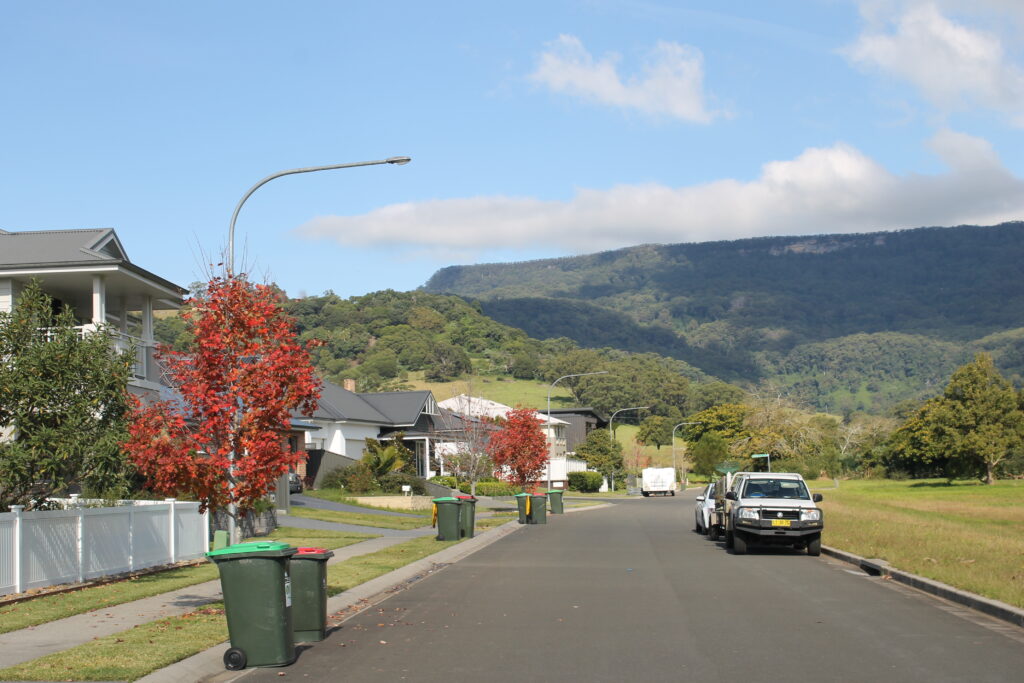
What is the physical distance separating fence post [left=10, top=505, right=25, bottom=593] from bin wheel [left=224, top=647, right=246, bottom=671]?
638cm

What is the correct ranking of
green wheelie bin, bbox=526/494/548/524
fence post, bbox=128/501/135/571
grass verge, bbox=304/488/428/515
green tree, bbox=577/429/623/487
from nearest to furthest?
1. fence post, bbox=128/501/135/571
2. green wheelie bin, bbox=526/494/548/524
3. grass verge, bbox=304/488/428/515
4. green tree, bbox=577/429/623/487

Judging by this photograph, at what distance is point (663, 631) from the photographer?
474 inches

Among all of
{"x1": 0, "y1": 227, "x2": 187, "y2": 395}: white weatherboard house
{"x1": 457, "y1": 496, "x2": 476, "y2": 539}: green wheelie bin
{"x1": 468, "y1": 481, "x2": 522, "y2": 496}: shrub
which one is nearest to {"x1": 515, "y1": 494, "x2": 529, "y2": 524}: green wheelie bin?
{"x1": 457, "y1": 496, "x2": 476, "y2": 539}: green wheelie bin

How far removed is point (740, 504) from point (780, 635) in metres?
12.0

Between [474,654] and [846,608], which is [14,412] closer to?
[474,654]

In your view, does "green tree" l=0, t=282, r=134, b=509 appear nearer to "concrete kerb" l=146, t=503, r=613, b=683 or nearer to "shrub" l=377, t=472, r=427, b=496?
"concrete kerb" l=146, t=503, r=613, b=683

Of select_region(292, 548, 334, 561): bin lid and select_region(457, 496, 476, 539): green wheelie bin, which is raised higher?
select_region(292, 548, 334, 561): bin lid

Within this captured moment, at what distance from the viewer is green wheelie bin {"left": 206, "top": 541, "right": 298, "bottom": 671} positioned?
9.90 metres

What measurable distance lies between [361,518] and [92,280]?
14409 mm

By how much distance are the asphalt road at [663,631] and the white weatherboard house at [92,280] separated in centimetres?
1090

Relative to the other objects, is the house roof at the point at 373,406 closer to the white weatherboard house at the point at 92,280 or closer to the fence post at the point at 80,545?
the white weatherboard house at the point at 92,280

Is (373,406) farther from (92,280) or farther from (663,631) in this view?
(663,631)

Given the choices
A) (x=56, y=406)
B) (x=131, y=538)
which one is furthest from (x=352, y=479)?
(x=56, y=406)

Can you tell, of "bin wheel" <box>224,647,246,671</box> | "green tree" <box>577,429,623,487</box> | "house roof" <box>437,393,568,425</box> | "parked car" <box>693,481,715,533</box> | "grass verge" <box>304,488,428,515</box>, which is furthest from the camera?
"green tree" <box>577,429,623,487</box>
